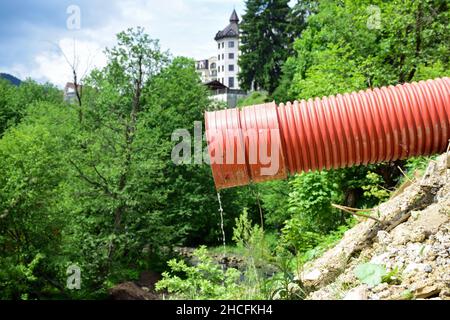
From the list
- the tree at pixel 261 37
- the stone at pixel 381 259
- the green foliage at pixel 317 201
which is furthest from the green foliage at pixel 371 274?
the tree at pixel 261 37

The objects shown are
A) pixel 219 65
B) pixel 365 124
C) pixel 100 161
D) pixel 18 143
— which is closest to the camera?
pixel 365 124

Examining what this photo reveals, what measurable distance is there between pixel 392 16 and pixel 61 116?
23811 mm

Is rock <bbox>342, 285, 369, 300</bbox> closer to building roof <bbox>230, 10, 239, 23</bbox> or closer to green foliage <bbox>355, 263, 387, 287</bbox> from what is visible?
green foliage <bbox>355, 263, 387, 287</bbox>

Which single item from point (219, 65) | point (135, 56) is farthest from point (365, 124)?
point (219, 65)

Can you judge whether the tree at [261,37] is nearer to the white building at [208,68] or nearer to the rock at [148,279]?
the rock at [148,279]

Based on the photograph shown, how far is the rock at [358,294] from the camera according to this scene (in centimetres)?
385

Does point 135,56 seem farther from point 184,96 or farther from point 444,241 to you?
point 444,241

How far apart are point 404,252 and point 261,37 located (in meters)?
44.8

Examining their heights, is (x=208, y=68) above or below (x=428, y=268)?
above

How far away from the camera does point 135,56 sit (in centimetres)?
1912

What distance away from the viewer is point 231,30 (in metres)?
81.3

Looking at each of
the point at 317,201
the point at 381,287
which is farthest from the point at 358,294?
the point at 317,201

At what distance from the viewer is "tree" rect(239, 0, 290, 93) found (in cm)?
4644

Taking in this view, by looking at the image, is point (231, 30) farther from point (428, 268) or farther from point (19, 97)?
point (428, 268)
